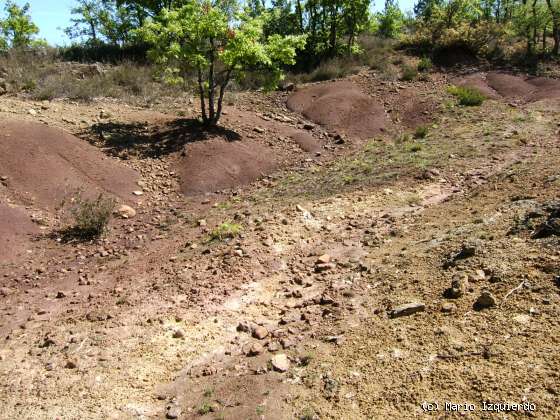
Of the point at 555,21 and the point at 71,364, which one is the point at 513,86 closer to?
the point at 555,21

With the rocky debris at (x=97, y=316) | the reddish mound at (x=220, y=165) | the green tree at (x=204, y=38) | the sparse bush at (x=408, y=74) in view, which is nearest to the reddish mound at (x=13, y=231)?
the rocky debris at (x=97, y=316)

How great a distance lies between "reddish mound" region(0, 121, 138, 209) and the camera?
7578 mm

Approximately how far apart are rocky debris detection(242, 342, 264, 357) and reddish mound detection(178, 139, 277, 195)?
4.59 metres

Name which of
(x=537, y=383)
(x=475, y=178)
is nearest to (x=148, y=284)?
(x=537, y=383)

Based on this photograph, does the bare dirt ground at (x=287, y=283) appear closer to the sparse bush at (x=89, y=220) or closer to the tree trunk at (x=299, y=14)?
the sparse bush at (x=89, y=220)

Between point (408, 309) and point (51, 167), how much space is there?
20.9 feet

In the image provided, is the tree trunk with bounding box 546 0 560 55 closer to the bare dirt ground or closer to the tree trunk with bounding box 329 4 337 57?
the tree trunk with bounding box 329 4 337 57

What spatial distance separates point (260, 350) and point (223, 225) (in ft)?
8.36

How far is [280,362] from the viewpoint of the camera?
3920 mm

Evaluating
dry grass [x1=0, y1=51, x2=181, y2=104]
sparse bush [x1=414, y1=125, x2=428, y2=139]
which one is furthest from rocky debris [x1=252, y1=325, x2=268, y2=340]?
dry grass [x1=0, y1=51, x2=181, y2=104]

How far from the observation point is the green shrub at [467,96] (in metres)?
12.7

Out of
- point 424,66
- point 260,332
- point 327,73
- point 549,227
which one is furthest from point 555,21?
point 260,332

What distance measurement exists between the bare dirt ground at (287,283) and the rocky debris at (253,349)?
3 cm

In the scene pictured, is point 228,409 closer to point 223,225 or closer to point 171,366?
point 171,366
